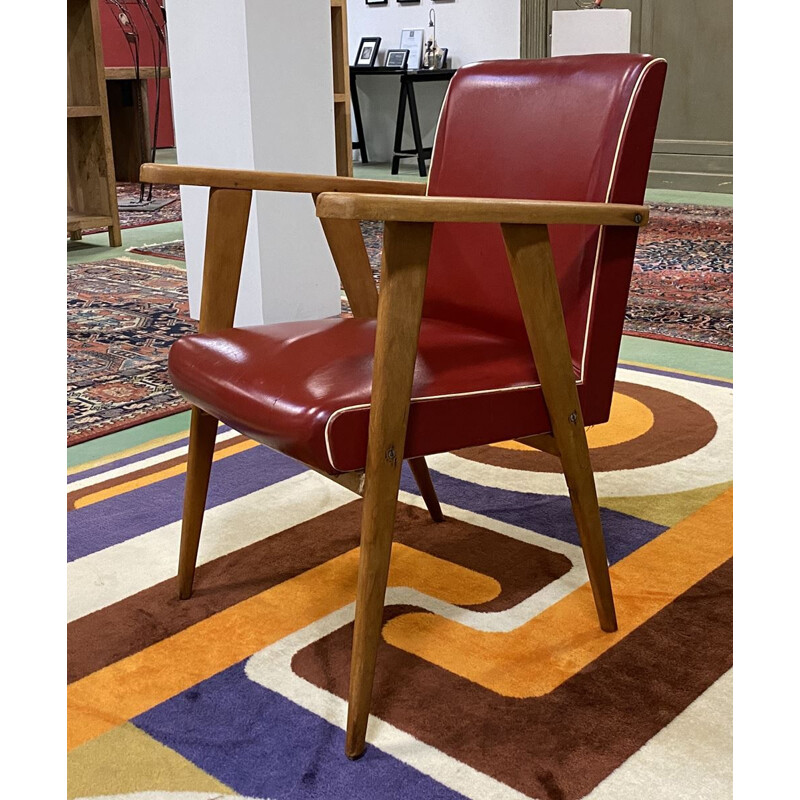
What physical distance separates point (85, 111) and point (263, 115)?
2.18 metres

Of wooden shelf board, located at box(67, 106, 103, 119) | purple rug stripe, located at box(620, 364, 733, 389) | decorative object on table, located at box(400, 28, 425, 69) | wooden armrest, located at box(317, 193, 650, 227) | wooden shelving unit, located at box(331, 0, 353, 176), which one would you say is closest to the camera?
wooden armrest, located at box(317, 193, 650, 227)

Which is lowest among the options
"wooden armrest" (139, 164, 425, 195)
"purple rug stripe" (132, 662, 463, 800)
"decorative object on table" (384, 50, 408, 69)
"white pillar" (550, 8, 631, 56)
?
"purple rug stripe" (132, 662, 463, 800)

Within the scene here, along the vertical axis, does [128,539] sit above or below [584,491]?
below

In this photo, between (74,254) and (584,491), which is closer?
(584,491)

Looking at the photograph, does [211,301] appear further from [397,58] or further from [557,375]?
[397,58]

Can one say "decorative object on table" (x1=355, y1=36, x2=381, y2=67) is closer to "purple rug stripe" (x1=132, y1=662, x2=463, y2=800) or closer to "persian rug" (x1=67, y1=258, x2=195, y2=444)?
"persian rug" (x1=67, y1=258, x2=195, y2=444)

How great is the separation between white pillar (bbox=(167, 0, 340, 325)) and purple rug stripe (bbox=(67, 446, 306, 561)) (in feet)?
3.15

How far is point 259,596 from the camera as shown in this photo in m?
1.55

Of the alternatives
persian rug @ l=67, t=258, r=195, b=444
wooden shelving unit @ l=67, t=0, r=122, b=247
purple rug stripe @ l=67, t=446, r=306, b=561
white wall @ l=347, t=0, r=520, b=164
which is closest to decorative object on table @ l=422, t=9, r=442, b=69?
white wall @ l=347, t=0, r=520, b=164

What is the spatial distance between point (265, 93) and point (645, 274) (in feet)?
5.85

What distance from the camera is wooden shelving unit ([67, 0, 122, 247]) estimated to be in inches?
184
